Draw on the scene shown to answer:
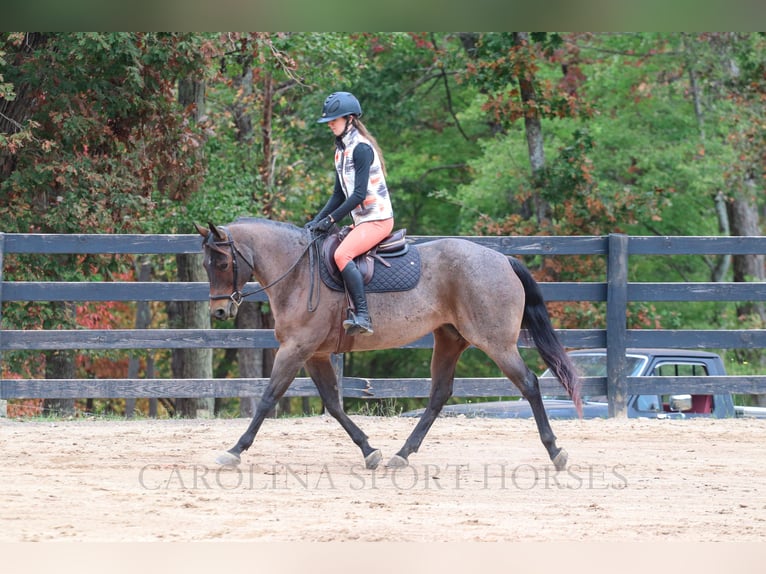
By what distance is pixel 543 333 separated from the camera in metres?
7.23

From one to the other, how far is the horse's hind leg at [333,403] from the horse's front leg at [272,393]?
1.35 feet

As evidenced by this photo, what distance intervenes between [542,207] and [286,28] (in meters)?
15.7

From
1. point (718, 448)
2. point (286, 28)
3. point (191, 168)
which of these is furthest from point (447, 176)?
point (286, 28)

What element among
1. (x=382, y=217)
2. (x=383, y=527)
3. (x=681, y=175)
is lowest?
(x=383, y=527)

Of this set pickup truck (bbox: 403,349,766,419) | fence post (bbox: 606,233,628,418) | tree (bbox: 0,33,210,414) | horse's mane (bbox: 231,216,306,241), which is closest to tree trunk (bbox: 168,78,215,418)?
tree (bbox: 0,33,210,414)

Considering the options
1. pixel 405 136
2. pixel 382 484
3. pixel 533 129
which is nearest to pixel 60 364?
pixel 533 129

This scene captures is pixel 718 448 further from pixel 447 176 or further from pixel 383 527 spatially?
pixel 447 176

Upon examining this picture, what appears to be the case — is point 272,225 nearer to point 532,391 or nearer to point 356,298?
point 356,298

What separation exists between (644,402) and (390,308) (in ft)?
15.2

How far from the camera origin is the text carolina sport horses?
6.73 meters

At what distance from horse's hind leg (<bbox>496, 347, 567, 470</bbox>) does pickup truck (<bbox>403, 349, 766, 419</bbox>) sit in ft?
11.3

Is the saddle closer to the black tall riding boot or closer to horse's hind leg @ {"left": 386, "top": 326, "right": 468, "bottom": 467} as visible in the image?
the black tall riding boot

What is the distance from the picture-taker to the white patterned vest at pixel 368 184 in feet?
22.2

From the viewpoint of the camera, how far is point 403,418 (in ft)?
31.9
